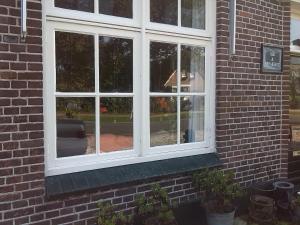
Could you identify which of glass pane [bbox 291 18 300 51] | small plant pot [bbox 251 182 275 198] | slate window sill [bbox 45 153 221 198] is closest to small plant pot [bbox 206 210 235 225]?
slate window sill [bbox 45 153 221 198]

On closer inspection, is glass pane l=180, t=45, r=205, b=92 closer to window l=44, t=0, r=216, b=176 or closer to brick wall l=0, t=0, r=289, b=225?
window l=44, t=0, r=216, b=176

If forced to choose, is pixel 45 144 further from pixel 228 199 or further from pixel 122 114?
pixel 228 199

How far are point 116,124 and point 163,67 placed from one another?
2.91 feet

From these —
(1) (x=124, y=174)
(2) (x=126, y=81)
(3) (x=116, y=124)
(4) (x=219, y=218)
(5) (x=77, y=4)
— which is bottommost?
(4) (x=219, y=218)

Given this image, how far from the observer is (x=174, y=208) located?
14.0 ft

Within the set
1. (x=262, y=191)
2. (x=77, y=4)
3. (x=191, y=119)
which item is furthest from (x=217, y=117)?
(x=77, y=4)

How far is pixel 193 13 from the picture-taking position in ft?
15.0

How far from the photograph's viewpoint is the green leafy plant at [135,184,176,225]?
11.8 ft

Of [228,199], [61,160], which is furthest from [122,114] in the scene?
[228,199]

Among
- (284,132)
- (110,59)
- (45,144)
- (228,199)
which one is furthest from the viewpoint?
(284,132)

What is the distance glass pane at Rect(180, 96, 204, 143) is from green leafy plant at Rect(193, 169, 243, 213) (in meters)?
0.55

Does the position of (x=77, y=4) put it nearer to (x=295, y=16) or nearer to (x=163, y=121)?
(x=163, y=121)

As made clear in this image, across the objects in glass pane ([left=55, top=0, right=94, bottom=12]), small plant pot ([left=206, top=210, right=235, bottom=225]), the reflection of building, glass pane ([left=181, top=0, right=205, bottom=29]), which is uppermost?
glass pane ([left=181, top=0, right=205, bottom=29])

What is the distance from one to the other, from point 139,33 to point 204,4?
1.12 metres
